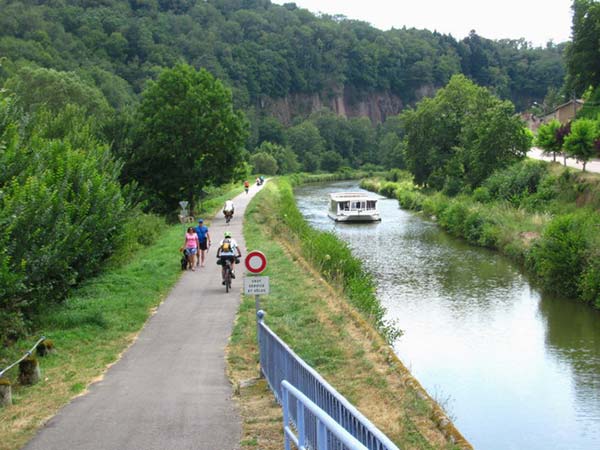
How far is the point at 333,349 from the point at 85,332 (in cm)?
520

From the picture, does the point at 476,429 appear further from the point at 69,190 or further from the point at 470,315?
the point at 69,190

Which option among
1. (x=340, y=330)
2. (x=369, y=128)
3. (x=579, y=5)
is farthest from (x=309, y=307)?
(x=369, y=128)

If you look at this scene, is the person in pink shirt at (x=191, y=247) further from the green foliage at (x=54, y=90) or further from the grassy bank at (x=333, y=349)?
the green foliage at (x=54, y=90)

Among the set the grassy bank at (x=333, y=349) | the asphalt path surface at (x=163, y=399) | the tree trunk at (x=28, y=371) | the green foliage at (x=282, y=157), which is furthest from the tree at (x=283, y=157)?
the tree trunk at (x=28, y=371)

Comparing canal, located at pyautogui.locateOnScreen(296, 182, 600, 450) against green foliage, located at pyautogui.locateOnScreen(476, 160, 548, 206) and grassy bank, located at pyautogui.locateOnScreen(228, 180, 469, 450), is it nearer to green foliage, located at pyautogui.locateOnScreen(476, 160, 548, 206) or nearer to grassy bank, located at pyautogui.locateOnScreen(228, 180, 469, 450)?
grassy bank, located at pyautogui.locateOnScreen(228, 180, 469, 450)

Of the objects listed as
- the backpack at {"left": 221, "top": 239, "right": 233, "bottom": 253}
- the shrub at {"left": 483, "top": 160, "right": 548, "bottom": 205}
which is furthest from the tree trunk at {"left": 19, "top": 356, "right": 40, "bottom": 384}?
the shrub at {"left": 483, "top": 160, "right": 548, "bottom": 205}

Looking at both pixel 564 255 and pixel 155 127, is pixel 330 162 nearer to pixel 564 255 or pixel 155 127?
pixel 155 127

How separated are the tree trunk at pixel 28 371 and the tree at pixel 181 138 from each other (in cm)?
3146

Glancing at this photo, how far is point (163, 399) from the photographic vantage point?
35.4 ft

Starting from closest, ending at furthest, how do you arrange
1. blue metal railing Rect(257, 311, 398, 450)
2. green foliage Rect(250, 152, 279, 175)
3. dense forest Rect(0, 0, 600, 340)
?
blue metal railing Rect(257, 311, 398, 450), dense forest Rect(0, 0, 600, 340), green foliage Rect(250, 152, 279, 175)

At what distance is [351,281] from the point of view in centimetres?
2330

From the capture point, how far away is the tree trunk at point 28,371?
39.1 feet

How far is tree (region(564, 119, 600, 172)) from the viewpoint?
132 ft

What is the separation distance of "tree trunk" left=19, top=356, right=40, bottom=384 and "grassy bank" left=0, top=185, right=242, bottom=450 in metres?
0.12
